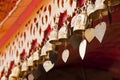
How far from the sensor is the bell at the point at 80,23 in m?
1.54

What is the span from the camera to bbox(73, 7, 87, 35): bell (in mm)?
1541

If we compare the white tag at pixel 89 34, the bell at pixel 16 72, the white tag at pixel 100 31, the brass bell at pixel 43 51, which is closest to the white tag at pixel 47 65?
the brass bell at pixel 43 51

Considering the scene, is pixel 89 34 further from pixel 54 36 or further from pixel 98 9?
pixel 54 36

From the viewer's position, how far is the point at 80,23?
156 cm

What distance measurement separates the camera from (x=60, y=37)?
1763mm

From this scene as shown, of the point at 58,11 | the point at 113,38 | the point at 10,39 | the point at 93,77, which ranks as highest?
the point at 58,11

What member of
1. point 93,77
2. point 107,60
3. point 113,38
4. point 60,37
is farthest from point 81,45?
point 93,77

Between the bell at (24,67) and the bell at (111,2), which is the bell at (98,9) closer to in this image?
the bell at (111,2)

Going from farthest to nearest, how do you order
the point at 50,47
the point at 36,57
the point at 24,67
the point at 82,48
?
the point at 24,67 < the point at 36,57 < the point at 50,47 < the point at 82,48

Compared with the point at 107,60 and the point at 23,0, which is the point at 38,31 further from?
the point at 107,60

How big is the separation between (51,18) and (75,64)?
1.30 m

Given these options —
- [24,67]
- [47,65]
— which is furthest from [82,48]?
Answer: [24,67]

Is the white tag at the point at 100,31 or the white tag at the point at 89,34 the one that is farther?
the white tag at the point at 89,34

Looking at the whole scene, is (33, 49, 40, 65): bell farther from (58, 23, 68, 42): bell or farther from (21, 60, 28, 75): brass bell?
(58, 23, 68, 42): bell
